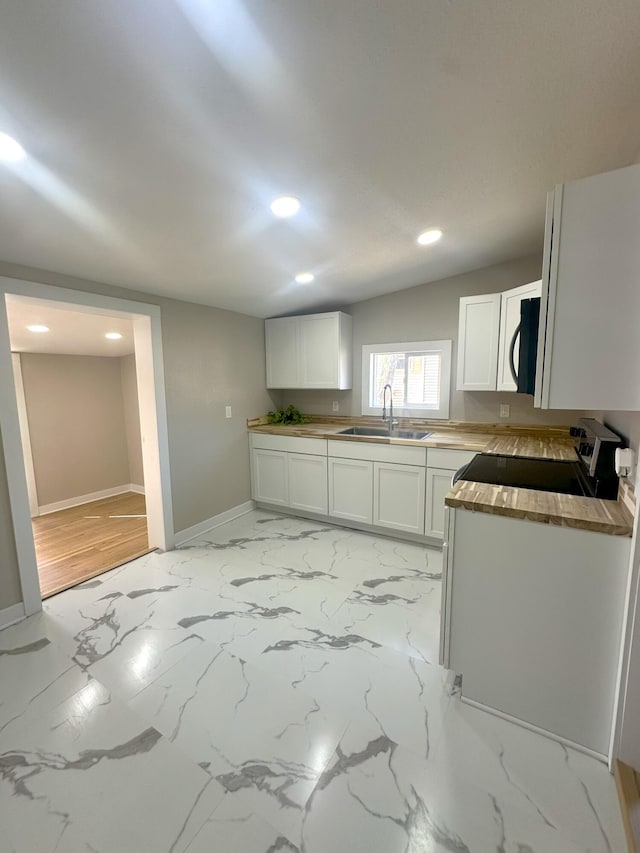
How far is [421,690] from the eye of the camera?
1.67m

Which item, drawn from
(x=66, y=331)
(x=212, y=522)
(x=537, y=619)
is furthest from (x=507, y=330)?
(x=66, y=331)

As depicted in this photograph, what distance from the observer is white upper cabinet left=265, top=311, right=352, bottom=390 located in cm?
367

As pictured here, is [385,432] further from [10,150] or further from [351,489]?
[10,150]

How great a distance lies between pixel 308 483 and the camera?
3.58 m

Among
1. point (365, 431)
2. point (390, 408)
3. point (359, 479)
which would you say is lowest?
point (359, 479)

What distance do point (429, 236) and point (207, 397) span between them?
228cm

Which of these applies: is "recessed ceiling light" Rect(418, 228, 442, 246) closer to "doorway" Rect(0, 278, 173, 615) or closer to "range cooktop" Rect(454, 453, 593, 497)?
"range cooktop" Rect(454, 453, 593, 497)

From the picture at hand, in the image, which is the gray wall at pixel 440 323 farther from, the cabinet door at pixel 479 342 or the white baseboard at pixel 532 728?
the white baseboard at pixel 532 728

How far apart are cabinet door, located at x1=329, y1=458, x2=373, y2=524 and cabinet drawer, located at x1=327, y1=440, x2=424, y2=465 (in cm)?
6

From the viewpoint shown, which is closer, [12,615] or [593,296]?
[593,296]

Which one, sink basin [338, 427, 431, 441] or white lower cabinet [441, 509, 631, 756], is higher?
sink basin [338, 427, 431, 441]

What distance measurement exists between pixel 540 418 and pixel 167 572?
3250 millimetres

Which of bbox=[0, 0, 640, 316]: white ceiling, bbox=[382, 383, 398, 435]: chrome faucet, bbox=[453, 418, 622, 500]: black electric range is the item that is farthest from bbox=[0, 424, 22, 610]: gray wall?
bbox=[382, 383, 398, 435]: chrome faucet

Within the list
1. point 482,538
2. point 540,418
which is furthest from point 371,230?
point 540,418
